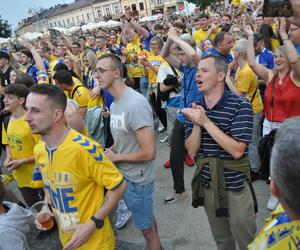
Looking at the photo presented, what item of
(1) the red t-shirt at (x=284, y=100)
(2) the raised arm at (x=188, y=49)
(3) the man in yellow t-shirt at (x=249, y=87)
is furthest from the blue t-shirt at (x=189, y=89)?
(1) the red t-shirt at (x=284, y=100)

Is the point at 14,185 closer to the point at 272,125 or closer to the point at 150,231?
the point at 150,231

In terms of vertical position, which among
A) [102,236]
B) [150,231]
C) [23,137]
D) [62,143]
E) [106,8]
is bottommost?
[150,231]

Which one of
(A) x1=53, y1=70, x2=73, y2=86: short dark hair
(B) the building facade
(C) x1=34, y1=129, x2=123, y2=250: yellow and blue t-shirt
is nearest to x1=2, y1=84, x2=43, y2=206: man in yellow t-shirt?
(A) x1=53, y1=70, x2=73, y2=86: short dark hair

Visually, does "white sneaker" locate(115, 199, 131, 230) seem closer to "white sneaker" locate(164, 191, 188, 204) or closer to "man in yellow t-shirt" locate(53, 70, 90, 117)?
"white sneaker" locate(164, 191, 188, 204)

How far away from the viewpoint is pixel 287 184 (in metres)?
0.99

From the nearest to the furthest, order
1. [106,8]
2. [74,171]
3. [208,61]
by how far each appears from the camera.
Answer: [74,171]
[208,61]
[106,8]

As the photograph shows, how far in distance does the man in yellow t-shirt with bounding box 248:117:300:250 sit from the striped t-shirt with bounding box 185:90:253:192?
114cm

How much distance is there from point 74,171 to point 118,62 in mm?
1187

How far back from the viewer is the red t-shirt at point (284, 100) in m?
3.03

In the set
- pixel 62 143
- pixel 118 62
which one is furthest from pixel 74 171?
pixel 118 62

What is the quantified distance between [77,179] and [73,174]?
0.15ft

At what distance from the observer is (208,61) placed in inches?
96.5

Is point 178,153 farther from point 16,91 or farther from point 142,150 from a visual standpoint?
point 16,91

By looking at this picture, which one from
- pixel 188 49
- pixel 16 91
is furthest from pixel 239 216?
pixel 16 91
